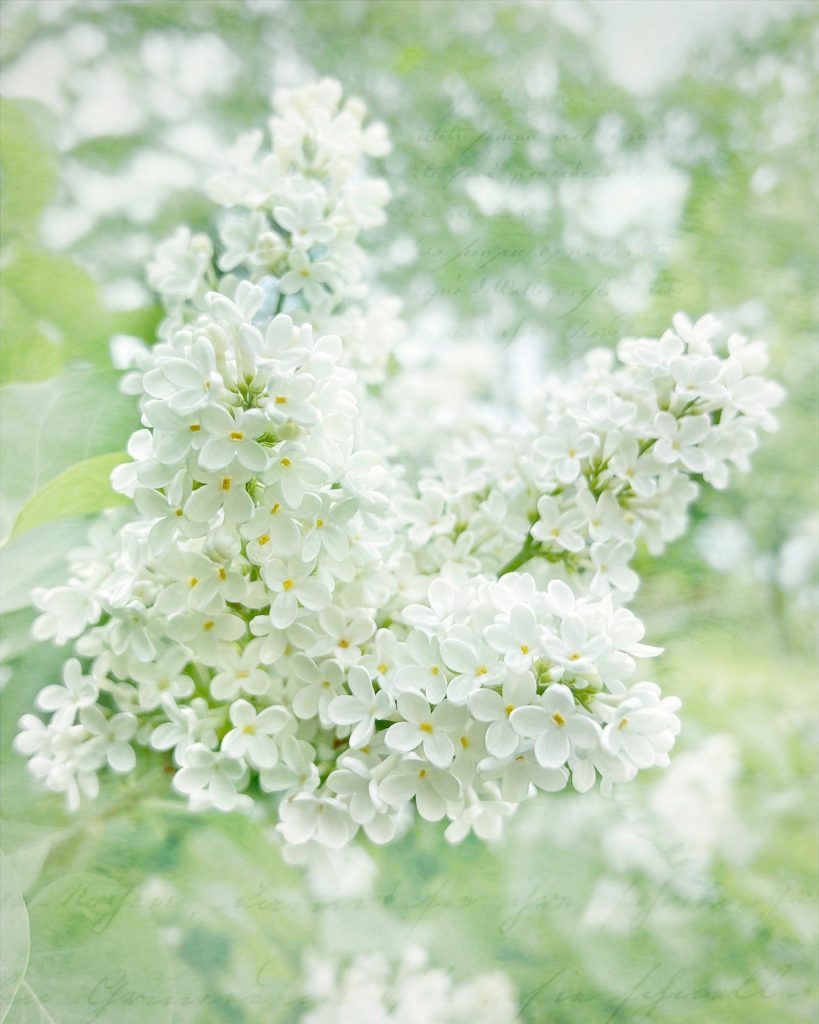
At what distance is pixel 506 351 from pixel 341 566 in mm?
358

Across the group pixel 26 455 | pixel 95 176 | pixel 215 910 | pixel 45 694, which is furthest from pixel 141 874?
pixel 95 176

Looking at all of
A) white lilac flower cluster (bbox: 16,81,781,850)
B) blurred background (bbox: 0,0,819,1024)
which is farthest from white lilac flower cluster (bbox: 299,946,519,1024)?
white lilac flower cluster (bbox: 16,81,781,850)

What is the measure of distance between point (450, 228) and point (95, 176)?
28 cm

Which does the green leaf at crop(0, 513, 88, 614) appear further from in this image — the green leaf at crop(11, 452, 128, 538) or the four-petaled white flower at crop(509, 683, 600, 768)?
the four-petaled white flower at crop(509, 683, 600, 768)

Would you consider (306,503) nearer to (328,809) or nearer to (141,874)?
(328,809)

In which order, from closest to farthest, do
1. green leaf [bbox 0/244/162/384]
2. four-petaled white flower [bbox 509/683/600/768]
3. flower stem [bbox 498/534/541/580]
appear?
four-petaled white flower [bbox 509/683/600/768] < flower stem [bbox 498/534/541/580] < green leaf [bbox 0/244/162/384]

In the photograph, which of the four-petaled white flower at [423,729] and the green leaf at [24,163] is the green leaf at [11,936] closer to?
the four-petaled white flower at [423,729]

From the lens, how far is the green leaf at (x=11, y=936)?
21.5 inches

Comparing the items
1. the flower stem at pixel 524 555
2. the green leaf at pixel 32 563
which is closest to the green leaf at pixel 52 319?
the green leaf at pixel 32 563

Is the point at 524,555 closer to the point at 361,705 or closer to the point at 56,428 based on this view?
the point at 361,705

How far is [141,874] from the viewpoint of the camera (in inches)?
23.5

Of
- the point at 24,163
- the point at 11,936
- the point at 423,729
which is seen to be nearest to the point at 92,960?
the point at 11,936

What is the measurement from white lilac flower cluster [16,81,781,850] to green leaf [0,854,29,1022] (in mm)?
90

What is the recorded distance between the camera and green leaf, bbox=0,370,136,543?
61 centimetres
